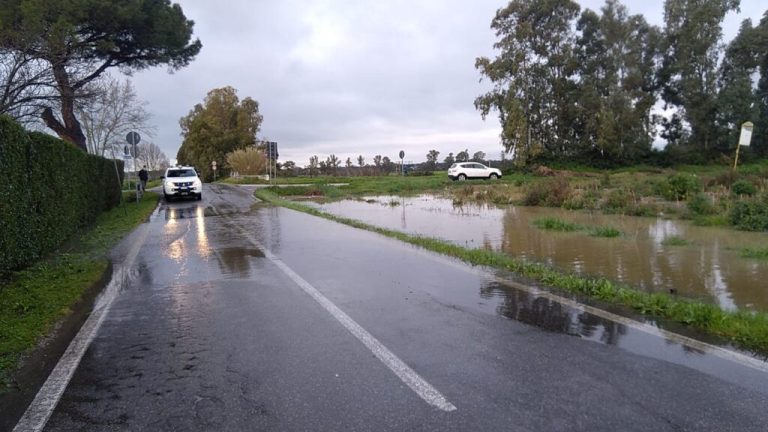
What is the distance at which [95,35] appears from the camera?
25391mm

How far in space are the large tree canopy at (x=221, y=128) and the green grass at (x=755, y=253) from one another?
70.0m

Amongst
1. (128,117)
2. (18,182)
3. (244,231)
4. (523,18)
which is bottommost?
(244,231)

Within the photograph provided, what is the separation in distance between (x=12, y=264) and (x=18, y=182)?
1.38 m

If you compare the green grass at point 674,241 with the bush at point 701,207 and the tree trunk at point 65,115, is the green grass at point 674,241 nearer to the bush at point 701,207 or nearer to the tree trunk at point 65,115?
the bush at point 701,207

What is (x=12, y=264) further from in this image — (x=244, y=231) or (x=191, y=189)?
(x=191, y=189)

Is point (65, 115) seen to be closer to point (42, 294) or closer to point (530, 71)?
point (42, 294)

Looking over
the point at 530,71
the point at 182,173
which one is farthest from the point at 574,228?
the point at 530,71

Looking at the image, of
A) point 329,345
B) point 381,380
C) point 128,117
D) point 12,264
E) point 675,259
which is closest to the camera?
point 381,380

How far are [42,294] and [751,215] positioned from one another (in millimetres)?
14571

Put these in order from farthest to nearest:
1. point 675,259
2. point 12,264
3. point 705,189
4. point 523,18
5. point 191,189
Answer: point 523,18 → point 191,189 → point 705,189 → point 675,259 → point 12,264

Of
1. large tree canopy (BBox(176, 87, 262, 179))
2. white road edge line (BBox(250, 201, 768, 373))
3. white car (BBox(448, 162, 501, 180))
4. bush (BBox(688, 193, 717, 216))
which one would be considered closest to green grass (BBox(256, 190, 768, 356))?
white road edge line (BBox(250, 201, 768, 373))

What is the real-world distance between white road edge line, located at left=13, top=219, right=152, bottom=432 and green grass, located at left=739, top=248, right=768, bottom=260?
33.1 feet

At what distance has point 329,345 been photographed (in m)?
5.05

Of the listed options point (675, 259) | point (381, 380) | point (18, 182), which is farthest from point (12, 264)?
point (675, 259)
